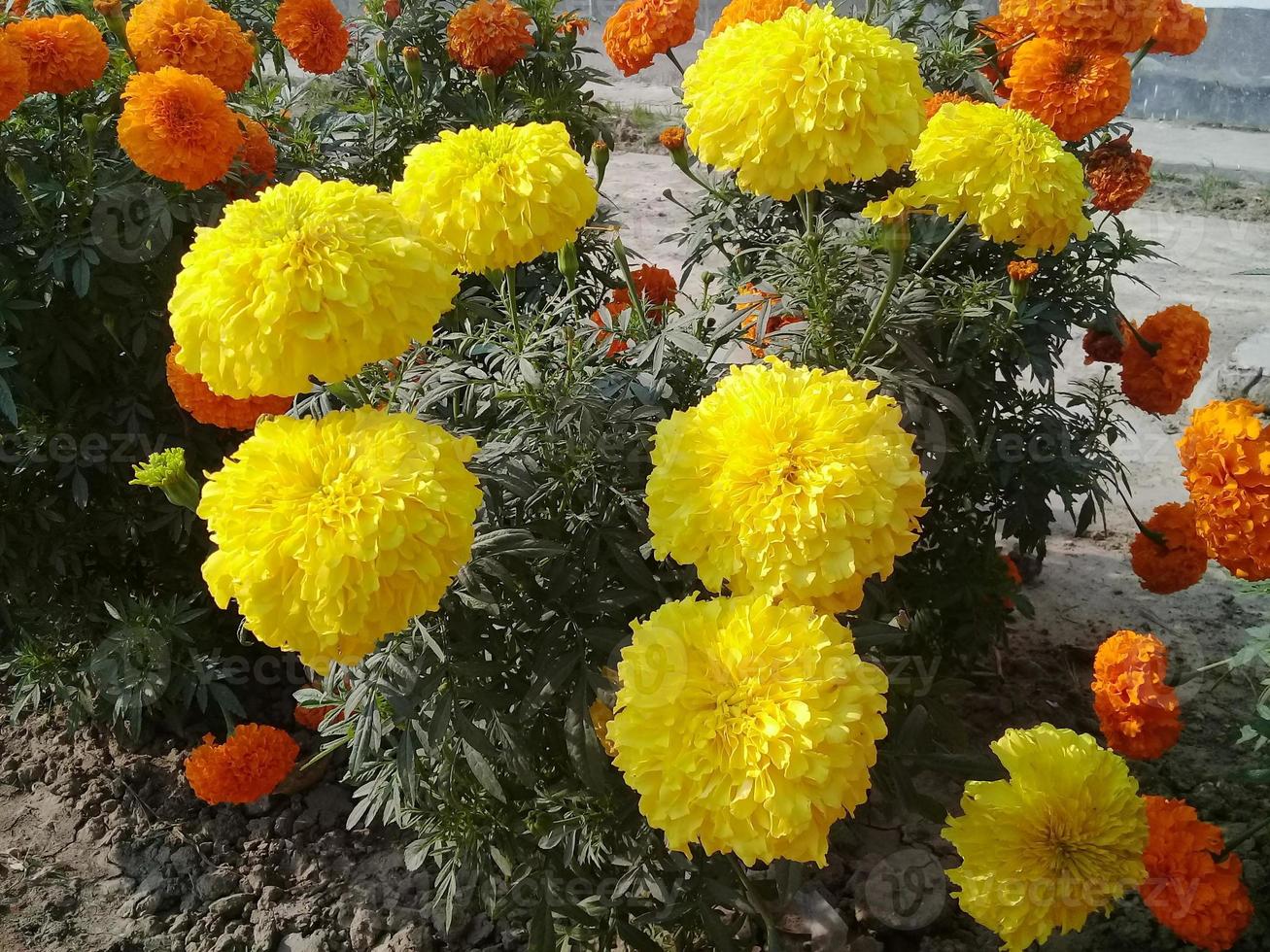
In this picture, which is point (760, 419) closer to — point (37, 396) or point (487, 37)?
point (487, 37)

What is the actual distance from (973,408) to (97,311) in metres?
2.12

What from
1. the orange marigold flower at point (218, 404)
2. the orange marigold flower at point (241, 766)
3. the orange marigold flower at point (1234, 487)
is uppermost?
the orange marigold flower at point (1234, 487)

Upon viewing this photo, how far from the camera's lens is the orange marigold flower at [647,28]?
2.60 metres

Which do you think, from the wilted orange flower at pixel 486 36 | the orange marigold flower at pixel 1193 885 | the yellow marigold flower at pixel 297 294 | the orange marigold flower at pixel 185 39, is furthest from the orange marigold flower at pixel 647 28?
the orange marigold flower at pixel 1193 885

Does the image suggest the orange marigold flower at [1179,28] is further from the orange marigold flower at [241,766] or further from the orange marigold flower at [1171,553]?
the orange marigold flower at [241,766]

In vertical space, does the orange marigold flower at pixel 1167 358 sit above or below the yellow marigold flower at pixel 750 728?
below

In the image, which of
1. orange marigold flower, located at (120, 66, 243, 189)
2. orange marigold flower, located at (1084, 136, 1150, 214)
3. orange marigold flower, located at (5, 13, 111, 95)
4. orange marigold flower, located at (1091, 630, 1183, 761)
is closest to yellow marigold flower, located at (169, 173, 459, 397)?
orange marigold flower, located at (120, 66, 243, 189)

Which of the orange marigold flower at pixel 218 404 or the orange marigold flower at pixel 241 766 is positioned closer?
the orange marigold flower at pixel 218 404

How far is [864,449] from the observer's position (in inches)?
50.8

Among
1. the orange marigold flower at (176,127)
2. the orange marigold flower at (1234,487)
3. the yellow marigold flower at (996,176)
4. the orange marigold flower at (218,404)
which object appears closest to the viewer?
the yellow marigold flower at (996,176)

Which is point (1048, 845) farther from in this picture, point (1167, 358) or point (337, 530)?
point (1167, 358)

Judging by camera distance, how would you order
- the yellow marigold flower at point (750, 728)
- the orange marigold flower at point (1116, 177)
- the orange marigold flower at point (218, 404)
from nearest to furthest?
the yellow marigold flower at point (750, 728), the orange marigold flower at point (218, 404), the orange marigold flower at point (1116, 177)

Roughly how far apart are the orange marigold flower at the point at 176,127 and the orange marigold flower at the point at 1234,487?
2084mm

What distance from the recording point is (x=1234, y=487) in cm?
188
